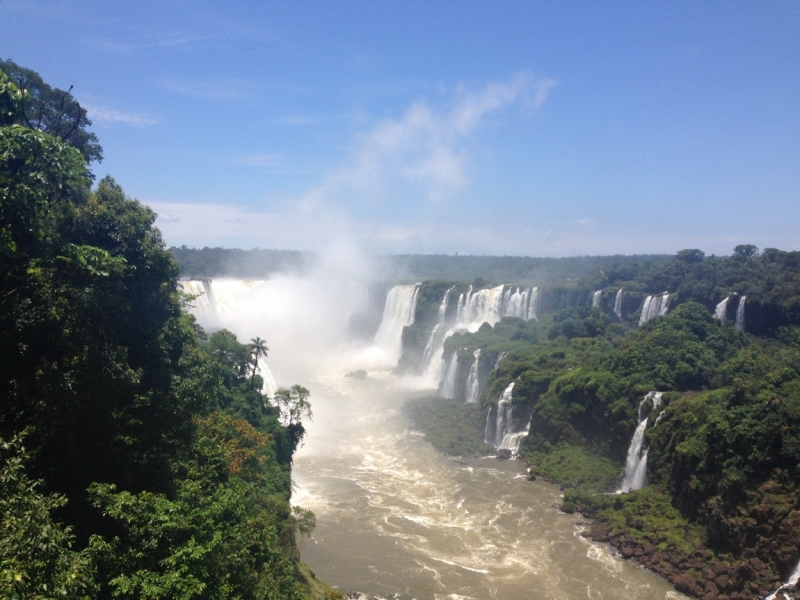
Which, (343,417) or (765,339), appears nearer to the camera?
(765,339)

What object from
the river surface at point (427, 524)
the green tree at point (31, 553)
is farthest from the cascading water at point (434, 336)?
the green tree at point (31, 553)

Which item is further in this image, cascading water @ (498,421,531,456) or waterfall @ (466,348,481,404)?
waterfall @ (466,348,481,404)

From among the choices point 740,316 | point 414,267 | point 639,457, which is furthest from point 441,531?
point 414,267

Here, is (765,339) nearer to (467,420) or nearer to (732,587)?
(467,420)

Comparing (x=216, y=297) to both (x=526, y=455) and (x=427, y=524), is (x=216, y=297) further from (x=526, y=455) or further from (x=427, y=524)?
(x=427, y=524)

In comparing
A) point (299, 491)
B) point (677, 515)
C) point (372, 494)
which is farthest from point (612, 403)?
point (299, 491)

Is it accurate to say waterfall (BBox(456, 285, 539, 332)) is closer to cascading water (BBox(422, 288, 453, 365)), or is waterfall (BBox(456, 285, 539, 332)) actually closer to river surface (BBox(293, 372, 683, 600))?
cascading water (BBox(422, 288, 453, 365))

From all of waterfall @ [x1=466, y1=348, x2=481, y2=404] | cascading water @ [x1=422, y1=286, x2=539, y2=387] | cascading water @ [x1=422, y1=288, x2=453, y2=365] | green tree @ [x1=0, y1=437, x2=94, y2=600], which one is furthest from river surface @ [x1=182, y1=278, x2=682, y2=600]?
cascading water @ [x1=422, y1=286, x2=539, y2=387]
